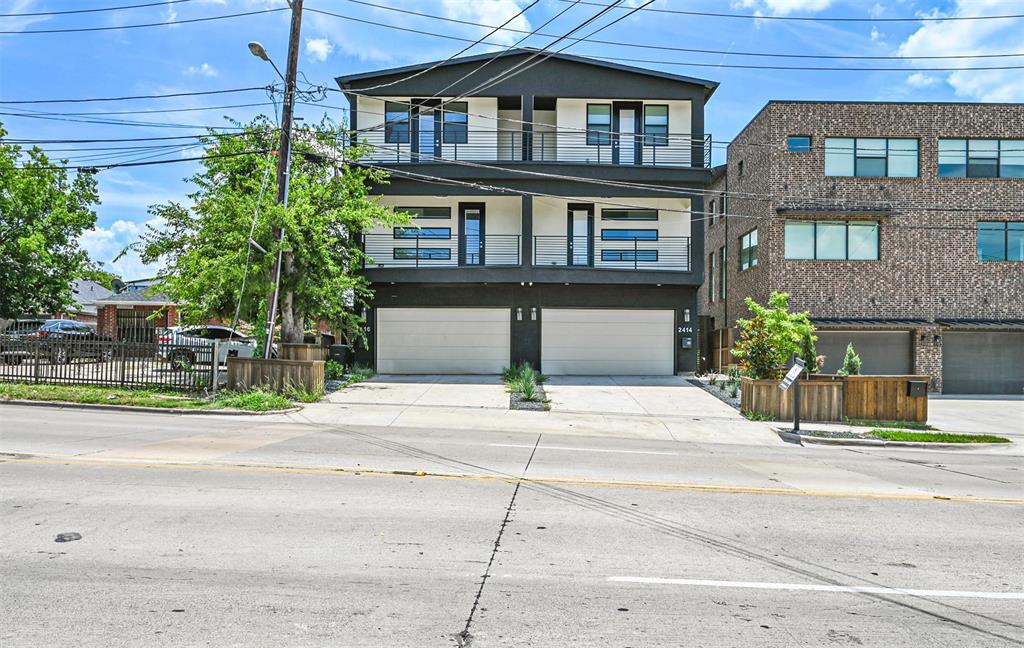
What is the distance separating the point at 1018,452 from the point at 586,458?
9.33 meters

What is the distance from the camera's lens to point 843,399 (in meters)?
16.6

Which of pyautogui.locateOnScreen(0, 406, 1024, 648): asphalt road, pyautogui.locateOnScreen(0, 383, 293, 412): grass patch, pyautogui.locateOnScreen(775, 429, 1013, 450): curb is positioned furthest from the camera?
pyautogui.locateOnScreen(0, 383, 293, 412): grass patch

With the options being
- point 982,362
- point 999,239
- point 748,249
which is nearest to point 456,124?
point 748,249

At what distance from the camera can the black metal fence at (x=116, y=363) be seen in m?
17.3

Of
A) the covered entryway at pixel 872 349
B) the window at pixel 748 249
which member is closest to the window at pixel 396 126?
the window at pixel 748 249

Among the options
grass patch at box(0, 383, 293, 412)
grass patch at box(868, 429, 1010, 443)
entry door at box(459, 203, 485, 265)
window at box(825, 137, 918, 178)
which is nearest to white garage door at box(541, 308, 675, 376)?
entry door at box(459, 203, 485, 265)

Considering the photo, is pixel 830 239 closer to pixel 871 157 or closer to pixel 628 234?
pixel 871 157

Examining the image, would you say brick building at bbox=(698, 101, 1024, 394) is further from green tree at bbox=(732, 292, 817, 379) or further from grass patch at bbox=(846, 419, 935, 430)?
grass patch at bbox=(846, 419, 935, 430)

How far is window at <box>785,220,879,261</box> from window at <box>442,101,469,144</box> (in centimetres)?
1191

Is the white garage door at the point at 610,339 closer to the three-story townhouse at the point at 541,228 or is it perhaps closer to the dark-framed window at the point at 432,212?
the three-story townhouse at the point at 541,228

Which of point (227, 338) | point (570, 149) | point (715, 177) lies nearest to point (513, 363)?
point (570, 149)

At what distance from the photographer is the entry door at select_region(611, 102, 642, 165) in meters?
24.6

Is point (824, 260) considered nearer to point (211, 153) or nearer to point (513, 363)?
point (513, 363)

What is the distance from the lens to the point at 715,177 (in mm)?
31312
